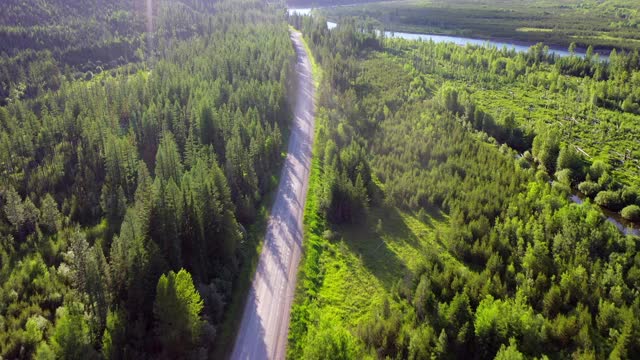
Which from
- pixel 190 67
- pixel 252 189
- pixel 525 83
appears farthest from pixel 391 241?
pixel 525 83

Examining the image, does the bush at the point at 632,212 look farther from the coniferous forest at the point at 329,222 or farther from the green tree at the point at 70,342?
the green tree at the point at 70,342

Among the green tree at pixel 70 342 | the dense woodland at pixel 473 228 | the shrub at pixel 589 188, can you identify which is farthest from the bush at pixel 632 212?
the green tree at pixel 70 342

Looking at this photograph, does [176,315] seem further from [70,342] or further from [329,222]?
[329,222]

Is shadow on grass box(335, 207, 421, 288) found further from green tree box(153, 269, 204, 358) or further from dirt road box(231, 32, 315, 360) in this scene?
green tree box(153, 269, 204, 358)

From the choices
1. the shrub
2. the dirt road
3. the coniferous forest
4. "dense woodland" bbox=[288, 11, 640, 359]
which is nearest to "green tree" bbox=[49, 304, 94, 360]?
the coniferous forest

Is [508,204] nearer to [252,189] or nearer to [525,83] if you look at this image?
[252,189]

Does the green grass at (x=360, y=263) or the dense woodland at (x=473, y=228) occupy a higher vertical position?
the dense woodland at (x=473, y=228)
